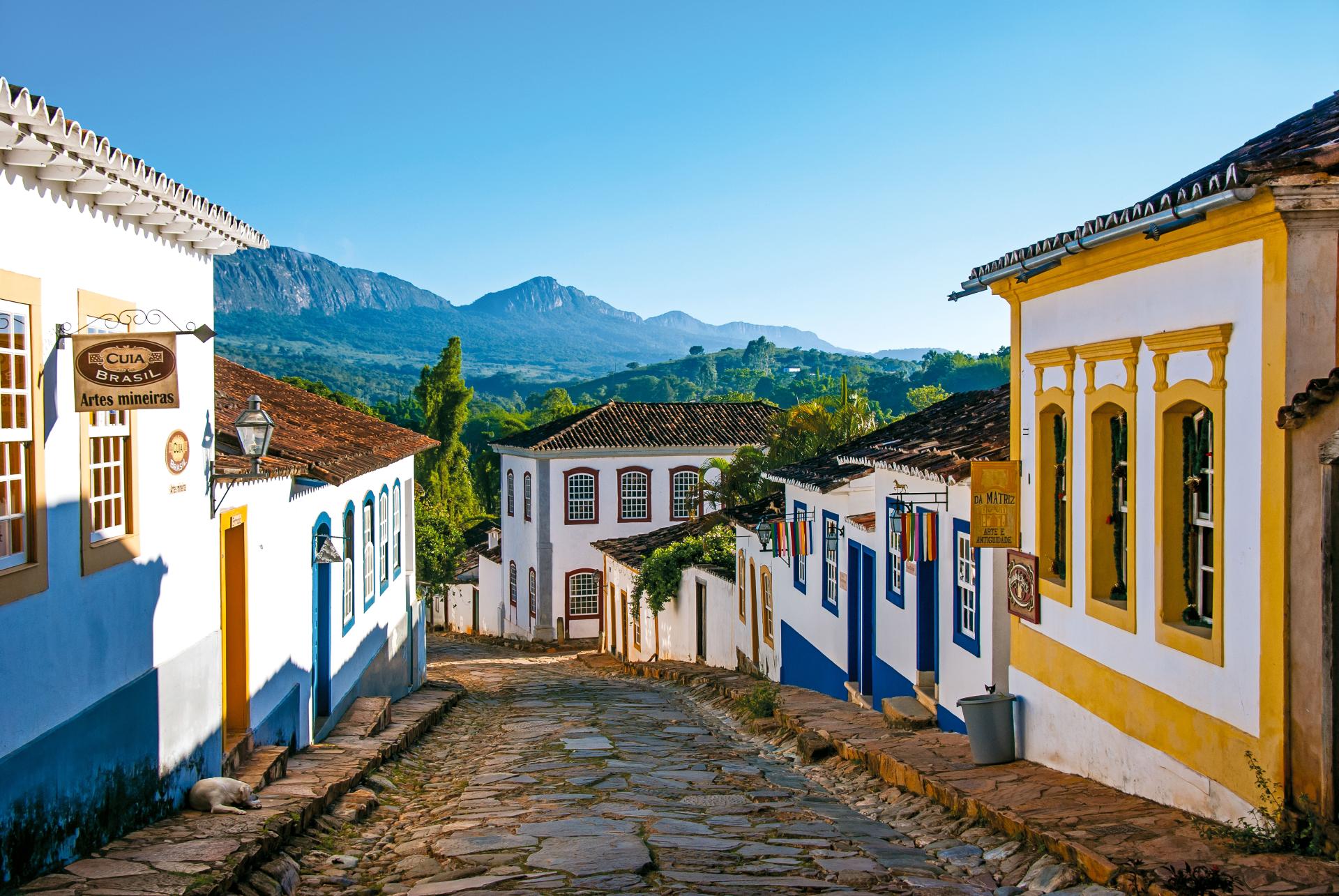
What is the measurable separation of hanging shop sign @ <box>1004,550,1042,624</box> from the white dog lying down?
257 inches

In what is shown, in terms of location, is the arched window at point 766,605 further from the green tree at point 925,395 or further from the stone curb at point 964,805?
the green tree at point 925,395

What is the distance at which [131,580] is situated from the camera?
7.89 m

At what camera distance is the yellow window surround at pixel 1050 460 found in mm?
9773

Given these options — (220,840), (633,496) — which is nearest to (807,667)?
(220,840)

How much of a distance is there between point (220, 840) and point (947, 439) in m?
9.13

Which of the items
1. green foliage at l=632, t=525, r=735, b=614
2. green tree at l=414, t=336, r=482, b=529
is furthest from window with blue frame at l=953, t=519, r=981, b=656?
green tree at l=414, t=336, r=482, b=529

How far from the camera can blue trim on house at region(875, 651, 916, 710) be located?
14.6 metres

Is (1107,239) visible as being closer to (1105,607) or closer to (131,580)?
(1105,607)

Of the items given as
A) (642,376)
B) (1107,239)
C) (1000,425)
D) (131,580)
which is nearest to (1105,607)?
(1107,239)

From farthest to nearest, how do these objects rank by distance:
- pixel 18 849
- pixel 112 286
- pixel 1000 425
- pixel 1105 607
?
pixel 1000 425 → pixel 1105 607 → pixel 112 286 → pixel 18 849

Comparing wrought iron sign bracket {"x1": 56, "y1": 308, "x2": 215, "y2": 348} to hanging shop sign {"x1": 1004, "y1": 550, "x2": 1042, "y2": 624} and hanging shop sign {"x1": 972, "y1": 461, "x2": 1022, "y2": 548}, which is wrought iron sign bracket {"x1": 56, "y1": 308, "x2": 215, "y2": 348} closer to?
hanging shop sign {"x1": 972, "y1": 461, "x2": 1022, "y2": 548}

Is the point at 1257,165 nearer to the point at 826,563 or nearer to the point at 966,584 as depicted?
the point at 966,584

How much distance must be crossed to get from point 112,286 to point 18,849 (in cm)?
346

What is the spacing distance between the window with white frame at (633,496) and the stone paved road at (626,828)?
23150mm
